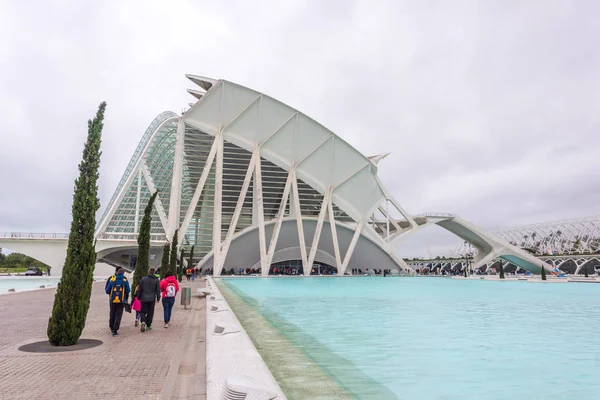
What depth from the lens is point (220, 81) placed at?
3406 cm

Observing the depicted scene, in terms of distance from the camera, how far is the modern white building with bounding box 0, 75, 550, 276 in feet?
114

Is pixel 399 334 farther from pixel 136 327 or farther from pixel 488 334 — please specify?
pixel 136 327

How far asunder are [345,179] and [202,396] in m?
37.1

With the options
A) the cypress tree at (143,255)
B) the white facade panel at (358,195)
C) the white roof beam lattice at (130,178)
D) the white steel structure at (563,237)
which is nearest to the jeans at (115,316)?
the cypress tree at (143,255)

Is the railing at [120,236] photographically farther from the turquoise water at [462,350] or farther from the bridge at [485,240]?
the turquoise water at [462,350]

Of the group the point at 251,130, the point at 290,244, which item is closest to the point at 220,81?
the point at 251,130

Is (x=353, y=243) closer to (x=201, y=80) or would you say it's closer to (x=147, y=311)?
(x=201, y=80)

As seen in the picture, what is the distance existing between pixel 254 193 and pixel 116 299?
31145mm

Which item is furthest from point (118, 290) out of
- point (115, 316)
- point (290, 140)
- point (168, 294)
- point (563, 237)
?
point (563, 237)

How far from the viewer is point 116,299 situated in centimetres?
684

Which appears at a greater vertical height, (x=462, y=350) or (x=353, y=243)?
(x=353, y=243)

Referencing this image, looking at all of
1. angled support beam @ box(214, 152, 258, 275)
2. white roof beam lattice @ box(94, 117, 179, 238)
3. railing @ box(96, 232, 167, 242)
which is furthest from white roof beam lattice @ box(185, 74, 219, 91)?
railing @ box(96, 232, 167, 242)

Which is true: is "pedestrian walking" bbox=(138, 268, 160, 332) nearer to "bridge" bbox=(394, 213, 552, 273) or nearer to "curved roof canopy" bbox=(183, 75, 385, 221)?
"curved roof canopy" bbox=(183, 75, 385, 221)

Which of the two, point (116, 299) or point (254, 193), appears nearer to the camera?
point (116, 299)
